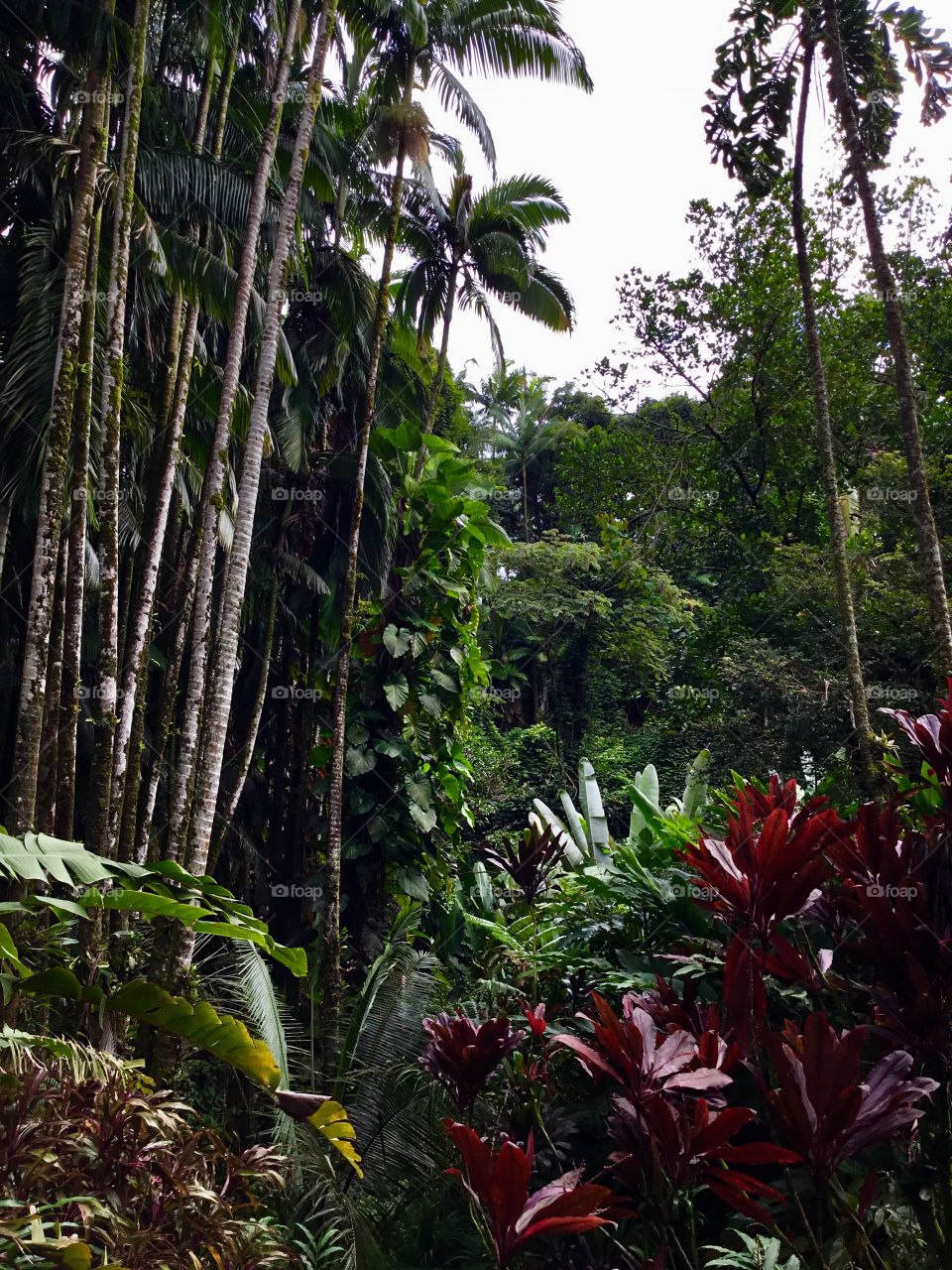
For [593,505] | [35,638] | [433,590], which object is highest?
[593,505]

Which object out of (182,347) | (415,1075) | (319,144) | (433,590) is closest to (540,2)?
(319,144)

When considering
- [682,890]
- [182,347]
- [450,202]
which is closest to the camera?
[682,890]

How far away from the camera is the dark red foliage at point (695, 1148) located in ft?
6.79

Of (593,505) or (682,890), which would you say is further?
(593,505)

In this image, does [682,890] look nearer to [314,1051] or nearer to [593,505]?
[314,1051]

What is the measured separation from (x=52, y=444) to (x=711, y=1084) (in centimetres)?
446

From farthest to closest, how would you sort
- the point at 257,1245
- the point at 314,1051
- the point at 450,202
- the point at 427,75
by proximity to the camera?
the point at 450,202
the point at 427,75
the point at 314,1051
the point at 257,1245

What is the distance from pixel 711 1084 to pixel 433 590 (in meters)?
6.83

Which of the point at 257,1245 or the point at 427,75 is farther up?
the point at 427,75

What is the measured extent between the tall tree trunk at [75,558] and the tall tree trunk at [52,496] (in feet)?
0.24

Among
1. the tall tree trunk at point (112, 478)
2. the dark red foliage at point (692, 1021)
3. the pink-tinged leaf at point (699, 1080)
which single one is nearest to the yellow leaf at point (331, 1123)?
the dark red foliage at point (692, 1021)

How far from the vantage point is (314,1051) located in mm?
6125

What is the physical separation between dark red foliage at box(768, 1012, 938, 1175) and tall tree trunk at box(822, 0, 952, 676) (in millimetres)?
4248

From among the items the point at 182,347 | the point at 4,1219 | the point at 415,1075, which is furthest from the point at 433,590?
the point at 4,1219
